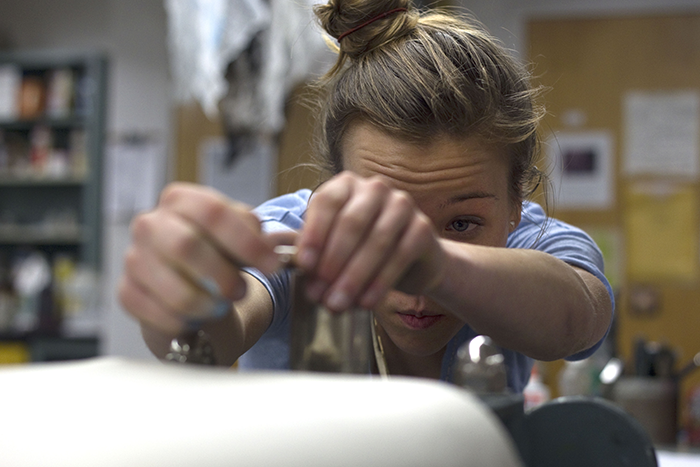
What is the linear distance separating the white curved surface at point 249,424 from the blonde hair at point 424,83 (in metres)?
0.51

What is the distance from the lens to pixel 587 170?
2.92 meters

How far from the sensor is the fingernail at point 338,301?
1.21 feet

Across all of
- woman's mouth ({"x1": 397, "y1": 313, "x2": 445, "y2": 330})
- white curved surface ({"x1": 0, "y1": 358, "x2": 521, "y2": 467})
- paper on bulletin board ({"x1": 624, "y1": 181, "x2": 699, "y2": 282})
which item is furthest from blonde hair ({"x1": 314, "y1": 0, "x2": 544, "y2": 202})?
paper on bulletin board ({"x1": 624, "y1": 181, "x2": 699, "y2": 282})

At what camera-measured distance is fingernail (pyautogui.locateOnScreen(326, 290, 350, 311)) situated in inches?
14.5

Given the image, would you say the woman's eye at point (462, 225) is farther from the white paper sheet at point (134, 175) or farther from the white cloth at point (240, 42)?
the white paper sheet at point (134, 175)

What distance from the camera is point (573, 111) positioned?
2.95 m

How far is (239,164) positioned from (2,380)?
273cm

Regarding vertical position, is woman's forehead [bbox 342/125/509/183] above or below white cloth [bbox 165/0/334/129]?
below

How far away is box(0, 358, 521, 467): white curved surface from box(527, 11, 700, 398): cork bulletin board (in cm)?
264

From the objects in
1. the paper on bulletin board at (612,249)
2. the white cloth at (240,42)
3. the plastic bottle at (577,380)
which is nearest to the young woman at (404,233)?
the plastic bottle at (577,380)

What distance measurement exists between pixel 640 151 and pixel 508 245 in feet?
7.06

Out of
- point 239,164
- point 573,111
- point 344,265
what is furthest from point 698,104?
point 344,265

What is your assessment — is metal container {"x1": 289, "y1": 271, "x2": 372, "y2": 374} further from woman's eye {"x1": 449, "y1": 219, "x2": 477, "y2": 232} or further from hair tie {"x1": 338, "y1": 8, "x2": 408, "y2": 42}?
hair tie {"x1": 338, "y1": 8, "x2": 408, "y2": 42}

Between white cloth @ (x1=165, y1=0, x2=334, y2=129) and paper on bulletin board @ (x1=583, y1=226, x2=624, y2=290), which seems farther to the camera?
paper on bulletin board @ (x1=583, y1=226, x2=624, y2=290)
